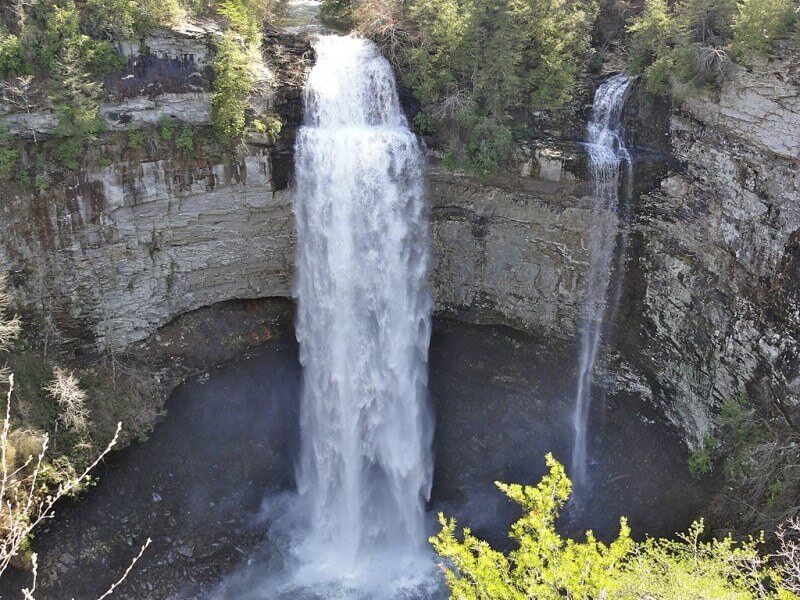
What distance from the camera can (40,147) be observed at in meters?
15.5

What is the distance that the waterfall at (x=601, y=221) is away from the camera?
659 inches

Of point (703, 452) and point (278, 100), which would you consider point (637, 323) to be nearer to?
point (703, 452)

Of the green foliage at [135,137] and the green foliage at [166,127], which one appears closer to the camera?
the green foliage at [135,137]

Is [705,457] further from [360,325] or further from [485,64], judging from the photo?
[485,64]

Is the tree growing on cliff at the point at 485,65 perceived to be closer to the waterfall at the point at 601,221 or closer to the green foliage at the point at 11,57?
the waterfall at the point at 601,221

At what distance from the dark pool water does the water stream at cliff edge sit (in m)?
1.05

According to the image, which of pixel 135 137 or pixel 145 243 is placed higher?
pixel 135 137

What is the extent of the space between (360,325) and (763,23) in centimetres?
1217

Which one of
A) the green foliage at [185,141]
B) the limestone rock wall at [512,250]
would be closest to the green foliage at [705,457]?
the limestone rock wall at [512,250]

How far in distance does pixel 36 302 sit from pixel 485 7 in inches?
556

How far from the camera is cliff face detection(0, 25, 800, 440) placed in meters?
14.3

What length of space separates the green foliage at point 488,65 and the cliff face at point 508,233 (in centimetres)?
136

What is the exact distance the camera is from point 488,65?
1742 centimetres

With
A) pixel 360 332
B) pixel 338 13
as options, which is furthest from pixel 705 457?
pixel 338 13
